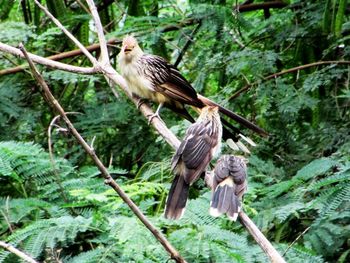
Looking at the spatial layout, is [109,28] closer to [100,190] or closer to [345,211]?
[100,190]

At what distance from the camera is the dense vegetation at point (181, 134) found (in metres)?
4.09

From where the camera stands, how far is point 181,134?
Result: 555 cm

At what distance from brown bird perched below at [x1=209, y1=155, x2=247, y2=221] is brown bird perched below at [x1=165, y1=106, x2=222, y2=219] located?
11 centimetres

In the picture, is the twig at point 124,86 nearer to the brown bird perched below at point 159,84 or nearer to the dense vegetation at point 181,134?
the brown bird perched below at point 159,84

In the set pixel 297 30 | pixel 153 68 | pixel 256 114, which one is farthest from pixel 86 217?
pixel 297 30

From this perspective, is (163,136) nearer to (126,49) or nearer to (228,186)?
(228,186)

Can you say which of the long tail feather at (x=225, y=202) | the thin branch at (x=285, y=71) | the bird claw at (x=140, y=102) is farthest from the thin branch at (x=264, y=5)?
the long tail feather at (x=225, y=202)

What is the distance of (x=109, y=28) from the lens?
7156 mm

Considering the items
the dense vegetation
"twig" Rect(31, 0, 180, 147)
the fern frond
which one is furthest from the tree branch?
the fern frond

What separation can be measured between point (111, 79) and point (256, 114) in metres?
1.76

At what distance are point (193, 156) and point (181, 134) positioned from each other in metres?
1.33

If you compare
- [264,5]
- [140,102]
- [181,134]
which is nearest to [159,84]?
[140,102]

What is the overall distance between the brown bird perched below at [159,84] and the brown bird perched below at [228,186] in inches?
24.6

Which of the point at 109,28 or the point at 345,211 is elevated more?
the point at 109,28
